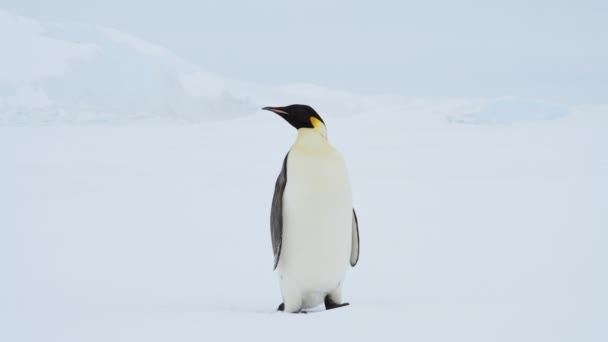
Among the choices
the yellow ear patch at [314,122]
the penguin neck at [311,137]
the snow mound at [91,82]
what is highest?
the snow mound at [91,82]

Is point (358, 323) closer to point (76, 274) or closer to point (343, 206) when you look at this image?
point (343, 206)

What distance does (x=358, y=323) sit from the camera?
1.90m

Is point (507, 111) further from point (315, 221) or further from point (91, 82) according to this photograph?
point (315, 221)

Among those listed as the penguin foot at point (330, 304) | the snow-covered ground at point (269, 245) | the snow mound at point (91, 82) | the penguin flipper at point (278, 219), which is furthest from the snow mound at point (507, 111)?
the penguin flipper at point (278, 219)

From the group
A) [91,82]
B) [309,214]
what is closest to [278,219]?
[309,214]

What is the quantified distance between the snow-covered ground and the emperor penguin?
0.21 meters

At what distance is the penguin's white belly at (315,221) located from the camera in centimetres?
245

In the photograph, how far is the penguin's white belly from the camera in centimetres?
245

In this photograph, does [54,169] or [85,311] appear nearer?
[85,311]

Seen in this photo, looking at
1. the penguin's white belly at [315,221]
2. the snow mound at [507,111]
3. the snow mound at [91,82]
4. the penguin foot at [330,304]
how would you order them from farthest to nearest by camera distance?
the snow mound at [91,82]
the snow mound at [507,111]
the penguin foot at [330,304]
the penguin's white belly at [315,221]

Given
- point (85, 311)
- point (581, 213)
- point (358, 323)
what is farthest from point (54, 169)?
point (358, 323)

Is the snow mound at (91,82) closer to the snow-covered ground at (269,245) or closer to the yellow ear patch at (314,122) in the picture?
the snow-covered ground at (269,245)

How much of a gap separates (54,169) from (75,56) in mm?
15386

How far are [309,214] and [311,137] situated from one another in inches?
11.4
